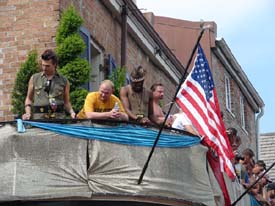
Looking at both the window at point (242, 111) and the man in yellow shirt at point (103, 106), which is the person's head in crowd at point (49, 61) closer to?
the man in yellow shirt at point (103, 106)

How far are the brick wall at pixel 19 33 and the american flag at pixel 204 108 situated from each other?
3.13m

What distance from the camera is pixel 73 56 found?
13.7 meters

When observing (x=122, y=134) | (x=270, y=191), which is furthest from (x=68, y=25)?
(x=270, y=191)

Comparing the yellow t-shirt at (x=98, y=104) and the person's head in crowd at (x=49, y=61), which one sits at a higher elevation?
the person's head in crowd at (x=49, y=61)

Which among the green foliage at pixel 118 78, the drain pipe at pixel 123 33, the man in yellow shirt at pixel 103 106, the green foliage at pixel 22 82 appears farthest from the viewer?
the drain pipe at pixel 123 33

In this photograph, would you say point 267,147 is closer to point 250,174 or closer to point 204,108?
point 250,174

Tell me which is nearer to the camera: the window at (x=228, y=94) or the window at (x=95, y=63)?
the window at (x=95, y=63)

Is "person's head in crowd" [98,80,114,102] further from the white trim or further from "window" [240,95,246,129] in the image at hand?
"window" [240,95,246,129]

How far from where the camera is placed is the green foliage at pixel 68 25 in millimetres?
13859

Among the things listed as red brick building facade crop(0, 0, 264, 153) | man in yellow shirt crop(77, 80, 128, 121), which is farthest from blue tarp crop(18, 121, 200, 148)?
red brick building facade crop(0, 0, 264, 153)

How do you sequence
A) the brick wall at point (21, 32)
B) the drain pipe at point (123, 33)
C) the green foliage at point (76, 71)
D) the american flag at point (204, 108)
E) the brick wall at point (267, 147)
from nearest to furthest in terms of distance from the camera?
the american flag at point (204, 108) < the green foliage at point (76, 71) < the brick wall at point (21, 32) < the drain pipe at point (123, 33) < the brick wall at point (267, 147)

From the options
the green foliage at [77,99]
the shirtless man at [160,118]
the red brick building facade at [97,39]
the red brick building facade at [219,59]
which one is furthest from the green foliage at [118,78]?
the red brick building facade at [219,59]

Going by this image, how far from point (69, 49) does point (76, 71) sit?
387 millimetres

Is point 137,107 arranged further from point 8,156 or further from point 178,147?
point 8,156
